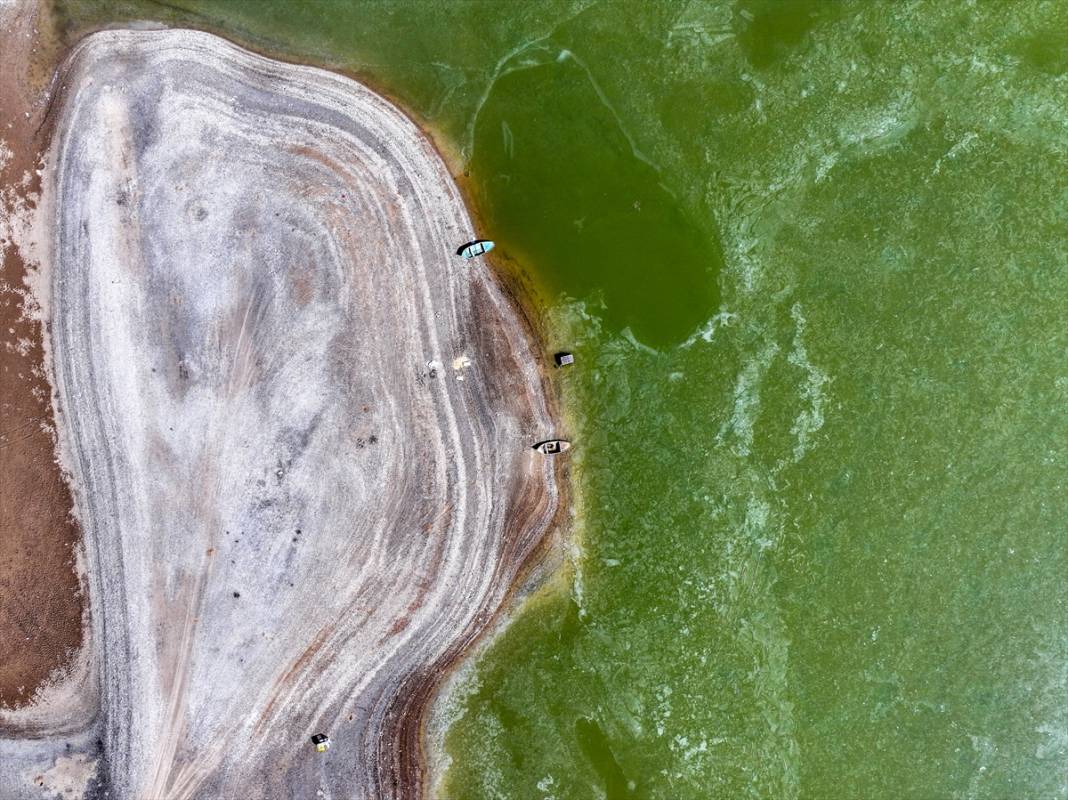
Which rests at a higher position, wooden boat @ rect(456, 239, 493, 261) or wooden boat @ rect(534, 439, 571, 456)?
wooden boat @ rect(456, 239, 493, 261)

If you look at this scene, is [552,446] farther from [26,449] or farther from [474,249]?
[26,449]

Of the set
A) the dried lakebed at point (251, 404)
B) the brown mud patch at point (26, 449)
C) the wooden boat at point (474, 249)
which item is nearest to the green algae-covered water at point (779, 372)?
the wooden boat at point (474, 249)

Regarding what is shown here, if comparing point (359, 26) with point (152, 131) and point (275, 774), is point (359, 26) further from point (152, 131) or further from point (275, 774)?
point (275, 774)

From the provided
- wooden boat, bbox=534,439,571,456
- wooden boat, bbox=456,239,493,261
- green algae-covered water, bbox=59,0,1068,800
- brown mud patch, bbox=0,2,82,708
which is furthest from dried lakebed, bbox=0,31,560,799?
green algae-covered water, bbox=59,0,1068,800

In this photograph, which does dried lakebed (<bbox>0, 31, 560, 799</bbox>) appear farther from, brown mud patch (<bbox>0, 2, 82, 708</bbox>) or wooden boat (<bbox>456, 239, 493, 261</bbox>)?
brown mud patch (<bbox>0, 2, 82, 708</bbox>)

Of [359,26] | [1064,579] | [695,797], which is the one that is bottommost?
[695,797]

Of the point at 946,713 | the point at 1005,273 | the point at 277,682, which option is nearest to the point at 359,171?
the point at 277,682

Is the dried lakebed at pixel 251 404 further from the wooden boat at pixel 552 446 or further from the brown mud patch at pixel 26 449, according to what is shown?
the wooden boat at pixel 552 446
